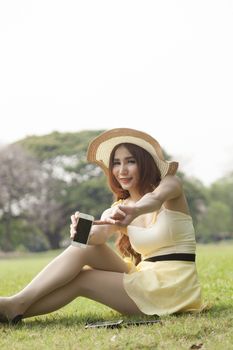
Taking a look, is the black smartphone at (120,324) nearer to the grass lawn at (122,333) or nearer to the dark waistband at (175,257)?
the grass lawn at (122,333)

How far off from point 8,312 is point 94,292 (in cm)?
68

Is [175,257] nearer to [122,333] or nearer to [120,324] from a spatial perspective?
[120,324]

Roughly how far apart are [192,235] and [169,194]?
1.63 feet

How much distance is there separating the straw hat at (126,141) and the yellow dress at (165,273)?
0.36 m

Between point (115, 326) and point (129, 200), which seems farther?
point (129, 200)

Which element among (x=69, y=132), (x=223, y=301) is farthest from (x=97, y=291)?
(x=69, y=132)

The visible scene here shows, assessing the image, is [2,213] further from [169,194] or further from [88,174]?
[169,194]

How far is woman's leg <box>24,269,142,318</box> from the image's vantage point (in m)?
5.15

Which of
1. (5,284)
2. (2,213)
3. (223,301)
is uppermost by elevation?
(223,301)

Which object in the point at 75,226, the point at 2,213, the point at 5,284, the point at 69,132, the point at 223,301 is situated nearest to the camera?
the point at 75,226

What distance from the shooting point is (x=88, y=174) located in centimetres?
3944

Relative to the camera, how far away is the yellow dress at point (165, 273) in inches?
200

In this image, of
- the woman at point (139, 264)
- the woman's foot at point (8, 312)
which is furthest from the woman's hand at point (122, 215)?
the woman's foot at point (8, 312)

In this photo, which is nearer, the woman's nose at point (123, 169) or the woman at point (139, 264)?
the woman at point (139, 264)
